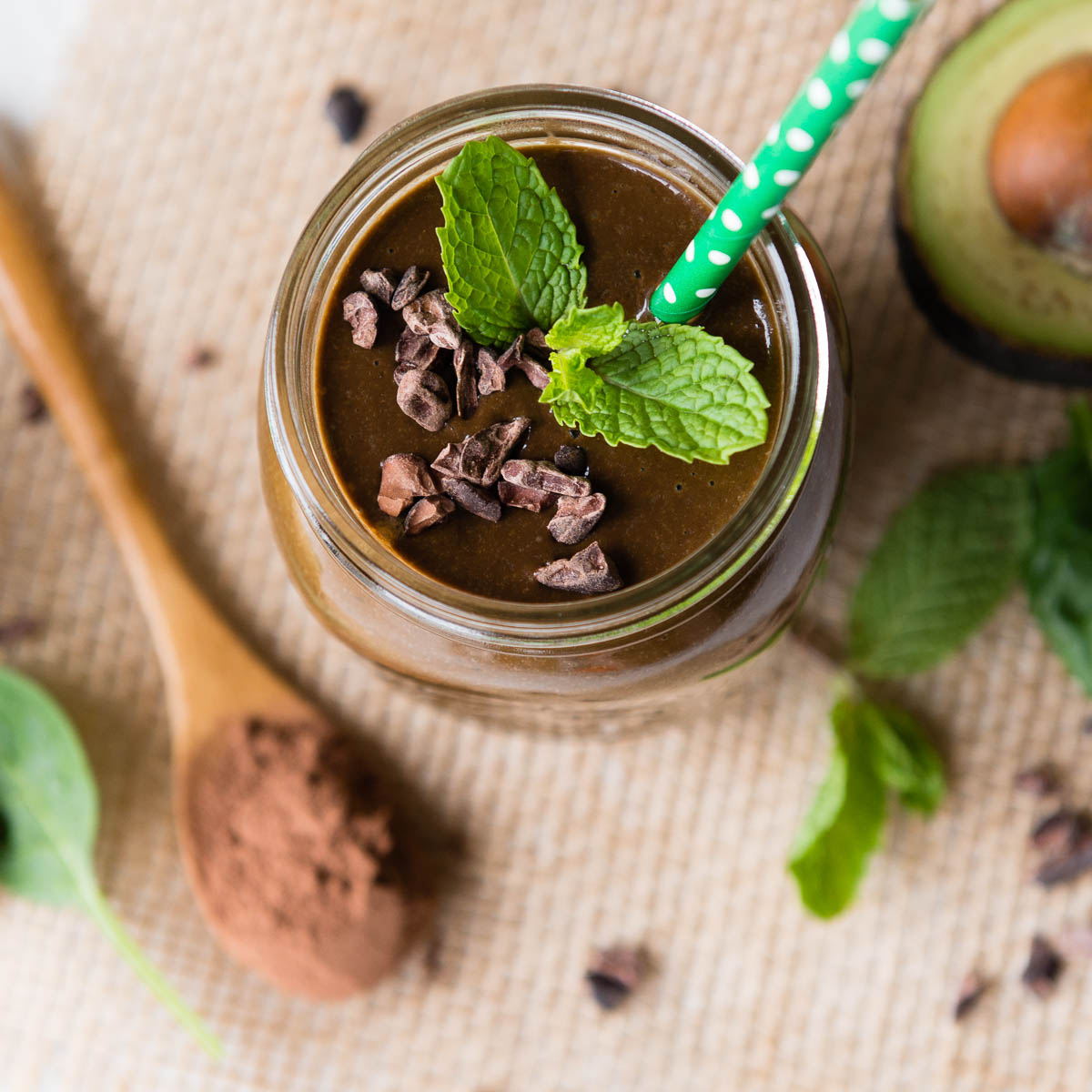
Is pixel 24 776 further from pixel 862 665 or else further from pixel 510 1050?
pixel 862 665

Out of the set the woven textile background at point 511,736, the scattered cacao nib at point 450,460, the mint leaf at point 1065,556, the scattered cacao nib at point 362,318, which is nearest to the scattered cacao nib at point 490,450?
the scattered cacao nib at point 450,460

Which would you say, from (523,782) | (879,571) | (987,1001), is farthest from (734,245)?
(987,1001)

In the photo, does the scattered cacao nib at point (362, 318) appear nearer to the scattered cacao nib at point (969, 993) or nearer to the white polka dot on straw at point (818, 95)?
the white polka dot on straw at point (818, 95)

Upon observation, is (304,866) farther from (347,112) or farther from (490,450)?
(347,112)

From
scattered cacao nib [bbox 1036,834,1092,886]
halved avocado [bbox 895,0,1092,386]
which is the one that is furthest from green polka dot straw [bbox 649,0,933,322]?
scattered cacao nib [bbox 1036,834,1092,886]

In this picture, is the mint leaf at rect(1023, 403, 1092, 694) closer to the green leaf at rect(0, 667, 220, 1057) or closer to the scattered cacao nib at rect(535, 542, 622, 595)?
the scattered cacao nib at rect(535, 542, 622, 595)

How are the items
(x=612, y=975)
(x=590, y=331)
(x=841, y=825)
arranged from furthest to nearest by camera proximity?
(x=612, y=975)
(x=841, y=825)
(x=590, y=331)

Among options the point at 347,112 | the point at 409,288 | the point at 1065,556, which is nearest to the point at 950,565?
the point at 1065,556
